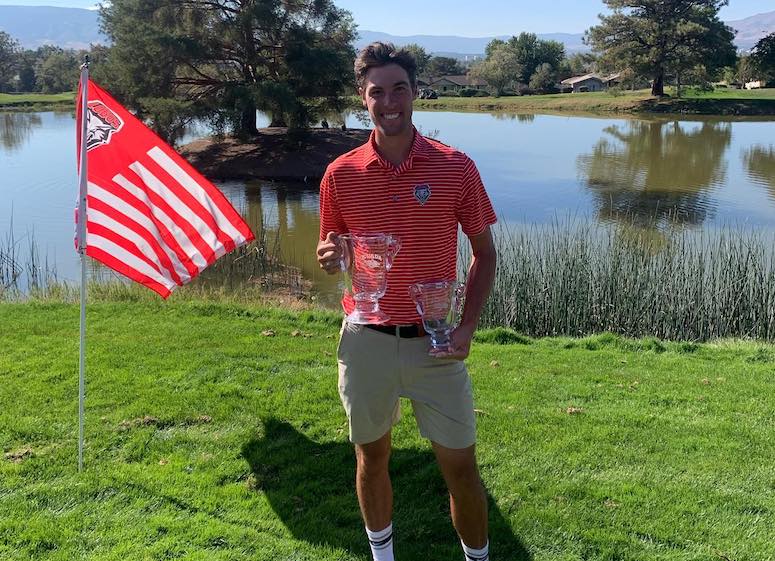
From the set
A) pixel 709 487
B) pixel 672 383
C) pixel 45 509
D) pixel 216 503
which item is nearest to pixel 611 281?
pixel 672 383

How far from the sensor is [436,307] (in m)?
2.39

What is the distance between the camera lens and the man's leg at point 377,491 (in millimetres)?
2594

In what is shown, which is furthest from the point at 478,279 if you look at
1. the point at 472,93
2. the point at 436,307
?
the point at 472,93

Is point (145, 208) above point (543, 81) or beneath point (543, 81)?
beneath

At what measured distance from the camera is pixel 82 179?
3811 mm

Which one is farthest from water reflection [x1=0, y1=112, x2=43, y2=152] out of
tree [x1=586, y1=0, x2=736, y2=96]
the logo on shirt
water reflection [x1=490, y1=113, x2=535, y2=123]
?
tree [x1=586, y1=0, x2=736, y2=96]

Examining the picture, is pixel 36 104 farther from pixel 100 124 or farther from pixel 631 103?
pixel 100 124

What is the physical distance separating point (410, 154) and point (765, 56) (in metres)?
63.4

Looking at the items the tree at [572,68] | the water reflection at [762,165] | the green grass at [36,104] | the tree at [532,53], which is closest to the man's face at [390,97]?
the water reflection at [762,165]

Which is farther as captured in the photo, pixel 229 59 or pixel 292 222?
pixel 229 59

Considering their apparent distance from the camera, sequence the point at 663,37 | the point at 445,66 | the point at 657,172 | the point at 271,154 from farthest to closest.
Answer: the point at 445,66 → the point at 663,37 → the point at 271,154 → the point at 657,172

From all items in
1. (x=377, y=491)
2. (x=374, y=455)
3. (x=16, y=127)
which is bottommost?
(x=377, y=491)

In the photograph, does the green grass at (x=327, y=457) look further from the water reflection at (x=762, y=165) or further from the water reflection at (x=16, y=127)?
the water reflection at (x=16, y=127)

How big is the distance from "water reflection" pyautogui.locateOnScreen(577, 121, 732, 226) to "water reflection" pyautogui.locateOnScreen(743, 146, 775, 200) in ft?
3.02
